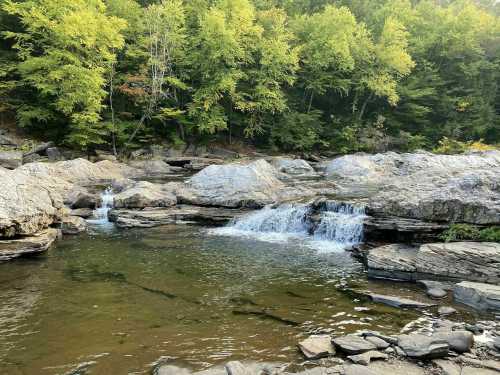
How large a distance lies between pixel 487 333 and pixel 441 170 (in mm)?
6019

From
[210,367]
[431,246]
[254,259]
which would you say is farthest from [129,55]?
[210,367]

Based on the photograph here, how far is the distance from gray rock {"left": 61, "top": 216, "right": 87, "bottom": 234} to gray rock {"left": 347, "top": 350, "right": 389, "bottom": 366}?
10338mm

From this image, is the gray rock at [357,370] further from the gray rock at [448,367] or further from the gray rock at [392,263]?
the gray rock at [392,263]

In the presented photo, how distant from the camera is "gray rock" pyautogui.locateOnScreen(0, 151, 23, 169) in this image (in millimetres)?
20414

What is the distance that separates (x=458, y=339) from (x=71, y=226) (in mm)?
11330

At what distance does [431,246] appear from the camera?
9.19 meters

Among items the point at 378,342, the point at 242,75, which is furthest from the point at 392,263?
the point at 242,75

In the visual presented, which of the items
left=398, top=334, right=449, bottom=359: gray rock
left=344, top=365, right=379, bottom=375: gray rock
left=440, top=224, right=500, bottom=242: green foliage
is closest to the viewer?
left=344, top=365, right=379, bottom=375: gray rock

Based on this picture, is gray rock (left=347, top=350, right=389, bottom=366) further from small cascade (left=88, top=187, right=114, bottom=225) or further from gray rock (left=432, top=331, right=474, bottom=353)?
small cascade (left=88, top=187, right=114, bottom=225)

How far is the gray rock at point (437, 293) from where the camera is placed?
763 cm

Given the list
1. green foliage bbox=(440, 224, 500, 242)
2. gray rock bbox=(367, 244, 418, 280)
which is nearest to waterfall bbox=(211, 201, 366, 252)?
gray rock bbox=(367, 244, 418, 280)

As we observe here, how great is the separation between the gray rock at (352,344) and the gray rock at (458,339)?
990 mm

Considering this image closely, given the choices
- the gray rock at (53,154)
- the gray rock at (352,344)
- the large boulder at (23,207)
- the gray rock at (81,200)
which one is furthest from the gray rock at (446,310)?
the gray rock at (53,154)

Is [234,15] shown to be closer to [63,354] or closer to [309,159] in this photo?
[309,159]
